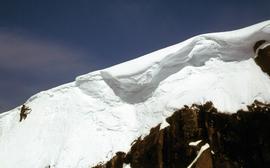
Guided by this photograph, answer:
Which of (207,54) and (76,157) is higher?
(207,54)

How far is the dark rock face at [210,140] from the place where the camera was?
610 inches

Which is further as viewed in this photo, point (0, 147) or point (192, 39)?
point (0, 147)

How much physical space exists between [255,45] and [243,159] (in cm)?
649

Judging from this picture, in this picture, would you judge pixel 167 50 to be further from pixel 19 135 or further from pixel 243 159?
pixel 19 135

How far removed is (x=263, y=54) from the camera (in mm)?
17906

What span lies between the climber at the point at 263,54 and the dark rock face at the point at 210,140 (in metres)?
2.53

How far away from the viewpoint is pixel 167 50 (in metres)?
20.8

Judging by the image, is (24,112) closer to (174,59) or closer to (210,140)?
(174,59)

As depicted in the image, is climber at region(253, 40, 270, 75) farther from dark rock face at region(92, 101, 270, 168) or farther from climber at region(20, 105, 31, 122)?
climber at region(20, 105, 31, 122)

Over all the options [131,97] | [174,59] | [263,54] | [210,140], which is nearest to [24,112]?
[131,97]

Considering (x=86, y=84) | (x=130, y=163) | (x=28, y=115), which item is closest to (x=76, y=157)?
(x=130, y=163)

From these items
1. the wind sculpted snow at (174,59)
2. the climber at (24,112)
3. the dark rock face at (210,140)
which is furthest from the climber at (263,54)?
the climber at (24,112)

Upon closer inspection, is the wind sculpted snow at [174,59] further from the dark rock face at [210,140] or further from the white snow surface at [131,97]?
the dark rock face at [210,140]

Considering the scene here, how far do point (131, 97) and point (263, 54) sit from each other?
8374 mm
